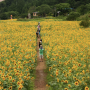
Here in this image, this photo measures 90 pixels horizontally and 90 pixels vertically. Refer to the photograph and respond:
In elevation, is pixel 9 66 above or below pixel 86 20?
below

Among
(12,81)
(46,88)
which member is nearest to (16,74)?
(12,81)

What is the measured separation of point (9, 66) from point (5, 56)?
7.27ft

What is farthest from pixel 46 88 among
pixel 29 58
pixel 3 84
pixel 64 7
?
pixel 64 7

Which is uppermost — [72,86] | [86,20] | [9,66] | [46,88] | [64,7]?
[64,7]

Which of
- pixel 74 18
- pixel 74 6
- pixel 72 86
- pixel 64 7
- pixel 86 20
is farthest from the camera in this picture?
pixel 74 6

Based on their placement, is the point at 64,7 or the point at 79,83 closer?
the point at 79,83

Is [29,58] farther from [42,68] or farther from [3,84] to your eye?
[3,84]

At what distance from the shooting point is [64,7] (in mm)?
71438

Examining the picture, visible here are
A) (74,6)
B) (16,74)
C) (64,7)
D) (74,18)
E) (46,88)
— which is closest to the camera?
(16,74)

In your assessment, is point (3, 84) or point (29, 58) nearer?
point (3, 84)

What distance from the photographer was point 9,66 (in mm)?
7438

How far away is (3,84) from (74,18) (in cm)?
4143

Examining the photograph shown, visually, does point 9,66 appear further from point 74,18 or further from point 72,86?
point 74,18

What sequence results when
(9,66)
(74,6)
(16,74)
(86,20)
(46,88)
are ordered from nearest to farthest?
(16,74)
(46,88)
(9,66)
(86,20)
(74,6)
